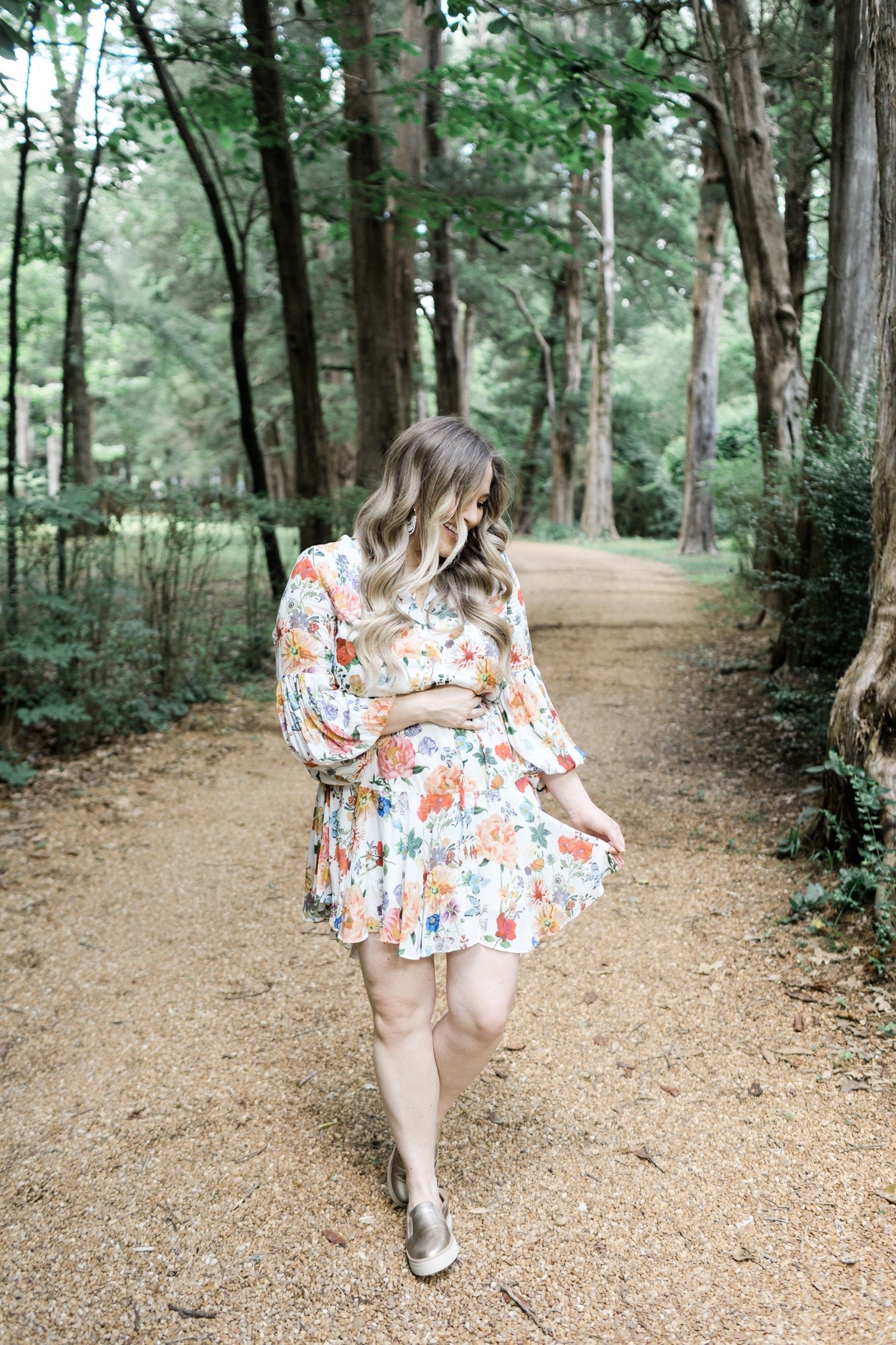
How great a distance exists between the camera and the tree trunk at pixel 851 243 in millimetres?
6148

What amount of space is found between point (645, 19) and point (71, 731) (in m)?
7.04

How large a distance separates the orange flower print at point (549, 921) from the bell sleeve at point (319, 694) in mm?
566

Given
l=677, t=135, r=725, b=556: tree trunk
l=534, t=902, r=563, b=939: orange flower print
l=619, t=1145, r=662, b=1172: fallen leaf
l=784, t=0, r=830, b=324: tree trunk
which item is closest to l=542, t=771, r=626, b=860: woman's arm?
l=534, t=902, r=563, b=939: orange flower print

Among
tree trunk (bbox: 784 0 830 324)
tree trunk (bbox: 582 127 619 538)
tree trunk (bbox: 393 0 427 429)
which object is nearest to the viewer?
tree trunk (bbox: 784 0 830 324)

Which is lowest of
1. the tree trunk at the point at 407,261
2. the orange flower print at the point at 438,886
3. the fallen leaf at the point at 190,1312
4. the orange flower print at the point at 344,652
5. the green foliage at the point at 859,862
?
the fallen leaf at the point at 190,1312

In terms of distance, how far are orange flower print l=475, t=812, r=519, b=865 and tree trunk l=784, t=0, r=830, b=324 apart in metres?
7.36

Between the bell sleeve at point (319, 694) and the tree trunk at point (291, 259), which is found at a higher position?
the tree trunk at point (291, 259)

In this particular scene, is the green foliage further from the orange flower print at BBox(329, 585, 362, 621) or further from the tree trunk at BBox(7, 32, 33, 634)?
the tree trunk at BBox(7, 32, 33, 634)

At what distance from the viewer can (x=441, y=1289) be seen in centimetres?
231

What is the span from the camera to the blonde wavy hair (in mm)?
2268

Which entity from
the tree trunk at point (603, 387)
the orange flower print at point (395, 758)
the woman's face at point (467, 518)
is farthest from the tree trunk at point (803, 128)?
the tree trunk at point (603, 387)

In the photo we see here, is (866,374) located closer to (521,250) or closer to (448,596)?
(448,596)

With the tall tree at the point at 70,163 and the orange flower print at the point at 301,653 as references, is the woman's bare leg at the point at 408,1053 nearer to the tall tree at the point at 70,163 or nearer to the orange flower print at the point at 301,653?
the orange flower print at the point at 301,653

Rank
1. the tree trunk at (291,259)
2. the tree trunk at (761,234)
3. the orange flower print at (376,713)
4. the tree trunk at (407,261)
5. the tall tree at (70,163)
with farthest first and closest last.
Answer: the tree trunk at (407,261) < the tree trunk at (291,259) < the tree trunk at (761,234) < the tall tree at (70,163) < the orange flower print at (376,713)
